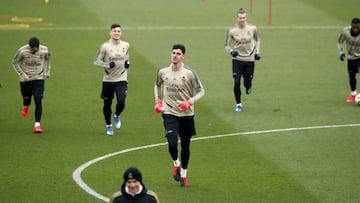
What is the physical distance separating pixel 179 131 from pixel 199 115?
24.6 ft

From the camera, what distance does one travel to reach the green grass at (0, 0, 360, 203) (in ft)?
67.8

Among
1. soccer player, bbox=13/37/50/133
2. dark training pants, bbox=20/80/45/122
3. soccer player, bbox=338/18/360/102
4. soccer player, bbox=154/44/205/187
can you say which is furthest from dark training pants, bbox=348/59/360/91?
soccer player, bbox=154/44/205/187

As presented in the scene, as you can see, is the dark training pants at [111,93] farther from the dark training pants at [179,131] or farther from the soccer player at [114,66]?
the dark training pants at [179,131]

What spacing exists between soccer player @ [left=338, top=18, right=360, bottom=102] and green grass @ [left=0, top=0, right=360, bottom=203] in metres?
0.80

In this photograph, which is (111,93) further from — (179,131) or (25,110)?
(179,131)

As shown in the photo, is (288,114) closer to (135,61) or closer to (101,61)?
(101,61)

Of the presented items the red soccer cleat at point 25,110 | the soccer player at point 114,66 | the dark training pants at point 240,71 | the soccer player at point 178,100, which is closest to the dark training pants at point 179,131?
the soccer player at point 178,100

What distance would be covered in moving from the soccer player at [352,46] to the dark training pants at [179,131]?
9.68 meters

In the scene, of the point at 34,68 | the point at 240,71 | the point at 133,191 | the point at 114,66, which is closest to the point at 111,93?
the point at 114,66

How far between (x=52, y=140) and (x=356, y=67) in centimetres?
955

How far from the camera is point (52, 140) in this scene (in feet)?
81.6

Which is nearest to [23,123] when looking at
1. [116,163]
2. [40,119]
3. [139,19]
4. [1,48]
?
[40,119]

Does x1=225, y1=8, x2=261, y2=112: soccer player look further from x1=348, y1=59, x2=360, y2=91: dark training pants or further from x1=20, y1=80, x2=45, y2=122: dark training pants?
x1=20, y1=80, x2=45, y2=122: dark training pants

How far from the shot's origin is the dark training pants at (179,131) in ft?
66.6
